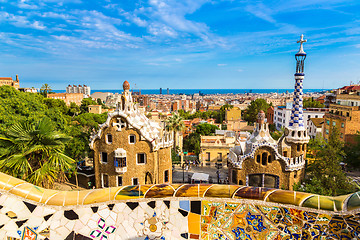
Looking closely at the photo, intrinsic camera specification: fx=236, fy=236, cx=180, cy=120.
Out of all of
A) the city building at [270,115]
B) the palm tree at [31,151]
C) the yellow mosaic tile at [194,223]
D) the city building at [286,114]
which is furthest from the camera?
the city building at [270,115]

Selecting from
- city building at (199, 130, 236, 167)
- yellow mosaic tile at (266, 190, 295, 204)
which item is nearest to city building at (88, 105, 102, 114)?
city building at (199, 130, 236, 167)

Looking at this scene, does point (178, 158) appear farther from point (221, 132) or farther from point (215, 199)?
point (215, 199)

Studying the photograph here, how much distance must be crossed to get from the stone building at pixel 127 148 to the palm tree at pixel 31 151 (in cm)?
905

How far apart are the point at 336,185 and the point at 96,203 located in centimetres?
1763

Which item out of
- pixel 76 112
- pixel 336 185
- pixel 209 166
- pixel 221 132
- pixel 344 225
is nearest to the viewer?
pixel 344 225

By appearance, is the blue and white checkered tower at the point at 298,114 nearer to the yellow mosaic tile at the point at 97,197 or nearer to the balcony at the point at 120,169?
the balcony at the point at 120,169

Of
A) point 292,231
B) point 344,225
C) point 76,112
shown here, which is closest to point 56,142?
point 292,231

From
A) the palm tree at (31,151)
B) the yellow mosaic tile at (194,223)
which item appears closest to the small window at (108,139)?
the palm tree at (31,151)

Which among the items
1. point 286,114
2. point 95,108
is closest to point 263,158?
point 286,114

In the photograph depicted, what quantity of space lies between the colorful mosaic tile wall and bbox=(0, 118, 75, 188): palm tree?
18.9 feet

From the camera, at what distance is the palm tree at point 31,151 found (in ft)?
36.1

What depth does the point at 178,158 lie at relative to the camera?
35.9 metres

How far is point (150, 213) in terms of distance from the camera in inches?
232

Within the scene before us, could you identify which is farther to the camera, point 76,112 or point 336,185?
point 76,112
